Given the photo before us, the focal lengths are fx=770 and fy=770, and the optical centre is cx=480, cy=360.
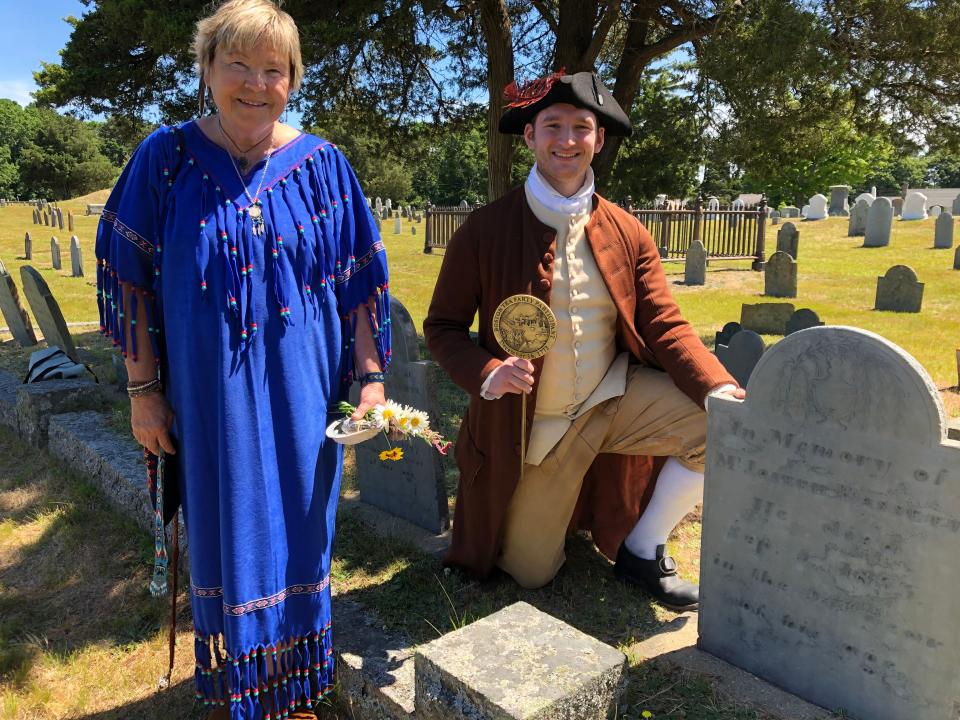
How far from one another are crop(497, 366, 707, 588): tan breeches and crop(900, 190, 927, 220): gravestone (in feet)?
91.6

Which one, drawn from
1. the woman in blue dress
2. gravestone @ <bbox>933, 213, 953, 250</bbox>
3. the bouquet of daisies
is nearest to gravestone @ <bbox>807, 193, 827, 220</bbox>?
gravestone @ <bbox>933, 213, 953, 250</bbox>

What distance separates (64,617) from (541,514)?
2.12 meters

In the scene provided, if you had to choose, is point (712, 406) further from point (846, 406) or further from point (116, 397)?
point (116, 397)

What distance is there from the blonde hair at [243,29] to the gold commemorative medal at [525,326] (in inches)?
42.1

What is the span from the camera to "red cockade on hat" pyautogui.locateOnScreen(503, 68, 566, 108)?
112 inches

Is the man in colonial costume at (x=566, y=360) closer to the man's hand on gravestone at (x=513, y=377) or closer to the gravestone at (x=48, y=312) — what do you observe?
the man's hand on gravestone at (x=513, y=377)

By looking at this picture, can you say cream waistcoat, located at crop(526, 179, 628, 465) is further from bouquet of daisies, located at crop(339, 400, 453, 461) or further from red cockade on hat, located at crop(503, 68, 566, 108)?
bouquet of daisies, located at crop(339, 400, 453, 461)

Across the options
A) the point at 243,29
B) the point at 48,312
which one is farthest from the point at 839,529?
the point at 48,312

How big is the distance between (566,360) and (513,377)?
1.15 feet

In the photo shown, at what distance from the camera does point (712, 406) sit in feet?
8.41

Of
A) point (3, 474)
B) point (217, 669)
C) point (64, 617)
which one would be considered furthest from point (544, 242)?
point (3, 474)

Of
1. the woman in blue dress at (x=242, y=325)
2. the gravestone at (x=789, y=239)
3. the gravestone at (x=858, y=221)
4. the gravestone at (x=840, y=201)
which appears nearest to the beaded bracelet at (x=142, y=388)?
the woman in blue dress at (x=242, y=325)

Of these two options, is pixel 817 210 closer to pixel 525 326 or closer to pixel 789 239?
pixel 789 239

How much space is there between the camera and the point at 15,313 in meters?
8.20
